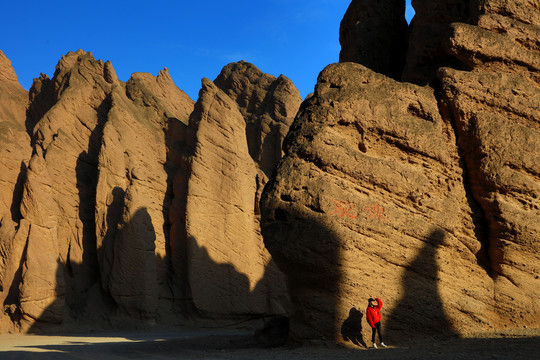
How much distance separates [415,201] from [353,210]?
145 cm

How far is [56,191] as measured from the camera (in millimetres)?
20703

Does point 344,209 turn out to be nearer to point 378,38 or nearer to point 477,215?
point 477,215

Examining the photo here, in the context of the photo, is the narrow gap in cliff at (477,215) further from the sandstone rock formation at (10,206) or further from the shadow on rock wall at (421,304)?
the sandstone rock formation at (10,206)

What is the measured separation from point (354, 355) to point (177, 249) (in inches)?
597

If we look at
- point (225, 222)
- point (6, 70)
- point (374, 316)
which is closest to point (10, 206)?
point (225, 222)

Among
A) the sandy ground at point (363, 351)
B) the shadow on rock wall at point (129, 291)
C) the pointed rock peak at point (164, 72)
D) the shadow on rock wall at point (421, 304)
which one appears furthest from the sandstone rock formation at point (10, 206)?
the shadow on rock wall at point (421, 304)

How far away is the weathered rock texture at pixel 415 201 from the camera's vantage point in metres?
9.23

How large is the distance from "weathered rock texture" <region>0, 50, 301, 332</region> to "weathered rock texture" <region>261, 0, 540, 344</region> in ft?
37.9

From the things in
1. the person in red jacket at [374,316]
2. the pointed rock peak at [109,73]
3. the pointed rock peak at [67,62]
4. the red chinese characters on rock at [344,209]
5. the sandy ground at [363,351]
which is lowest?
the sandy ground at [363,351]

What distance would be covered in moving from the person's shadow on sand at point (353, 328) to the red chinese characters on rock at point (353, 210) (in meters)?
1.85

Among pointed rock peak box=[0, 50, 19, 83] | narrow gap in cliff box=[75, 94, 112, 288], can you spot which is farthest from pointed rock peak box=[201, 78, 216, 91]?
pointed rock peak box=[0, 50, 19, 83]

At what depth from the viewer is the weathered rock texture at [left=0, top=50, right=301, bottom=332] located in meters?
18.5

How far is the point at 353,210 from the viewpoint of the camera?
9.43 metres

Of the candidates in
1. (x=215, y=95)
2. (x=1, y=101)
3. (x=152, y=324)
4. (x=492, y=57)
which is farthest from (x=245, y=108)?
(x=492, y=57)
